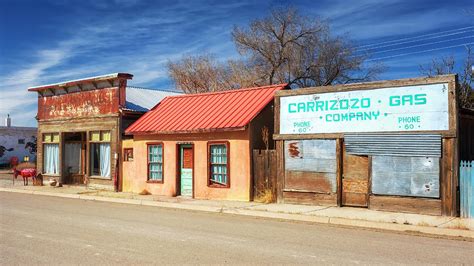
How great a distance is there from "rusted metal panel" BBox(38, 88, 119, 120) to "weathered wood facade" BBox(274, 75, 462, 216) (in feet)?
31.1

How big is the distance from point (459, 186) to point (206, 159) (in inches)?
347

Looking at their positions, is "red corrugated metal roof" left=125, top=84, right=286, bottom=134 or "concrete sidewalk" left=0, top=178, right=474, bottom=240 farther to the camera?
"red corrugated metal roof" left=125, top=84, right=286, bottom=134

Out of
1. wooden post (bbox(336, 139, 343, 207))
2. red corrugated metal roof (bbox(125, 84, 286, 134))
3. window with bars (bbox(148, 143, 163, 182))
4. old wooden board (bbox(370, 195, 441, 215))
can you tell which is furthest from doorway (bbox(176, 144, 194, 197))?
old wooden board (bbox(370, 195, 441, 215))

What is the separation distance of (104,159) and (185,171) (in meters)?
5.86

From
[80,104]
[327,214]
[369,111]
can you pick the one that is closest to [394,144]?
[369,111]

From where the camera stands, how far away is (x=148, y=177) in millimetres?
20609

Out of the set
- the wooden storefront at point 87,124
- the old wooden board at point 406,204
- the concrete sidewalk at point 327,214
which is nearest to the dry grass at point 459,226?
the concrete sidewalk at point 327,214

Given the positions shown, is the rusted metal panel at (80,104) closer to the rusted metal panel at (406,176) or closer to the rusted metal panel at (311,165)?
the rusted metal panel at (311,165)

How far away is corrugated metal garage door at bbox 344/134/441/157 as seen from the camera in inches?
520

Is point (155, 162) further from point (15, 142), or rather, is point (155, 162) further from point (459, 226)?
point (15, 142)

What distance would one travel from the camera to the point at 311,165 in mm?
15633

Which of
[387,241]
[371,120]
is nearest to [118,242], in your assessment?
[387,241]

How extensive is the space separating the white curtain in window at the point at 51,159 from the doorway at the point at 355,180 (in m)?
16.8

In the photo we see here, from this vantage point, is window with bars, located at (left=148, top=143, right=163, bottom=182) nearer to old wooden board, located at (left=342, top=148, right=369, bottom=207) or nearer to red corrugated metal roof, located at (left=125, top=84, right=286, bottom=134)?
red corrugated metal roof, located at (left=125, top=84, right=286, bottom=134)
